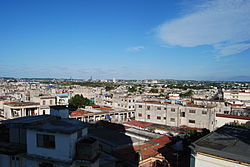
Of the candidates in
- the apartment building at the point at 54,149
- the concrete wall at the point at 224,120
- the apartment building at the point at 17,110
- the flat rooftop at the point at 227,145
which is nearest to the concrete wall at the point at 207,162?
the flat rooftop at the point at 227,145

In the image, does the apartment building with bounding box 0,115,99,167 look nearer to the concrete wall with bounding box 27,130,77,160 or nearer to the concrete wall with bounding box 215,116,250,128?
the concrete wall with bounding box 27,130,77,160

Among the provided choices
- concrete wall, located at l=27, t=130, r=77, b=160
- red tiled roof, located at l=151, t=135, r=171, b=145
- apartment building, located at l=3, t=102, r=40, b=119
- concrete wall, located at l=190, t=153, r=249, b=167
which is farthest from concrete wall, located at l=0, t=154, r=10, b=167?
apartment building, located at l=3, t=102, r=40, b=119

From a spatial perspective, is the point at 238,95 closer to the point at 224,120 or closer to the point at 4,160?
the point at 224,120

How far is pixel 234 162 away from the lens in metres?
9.52

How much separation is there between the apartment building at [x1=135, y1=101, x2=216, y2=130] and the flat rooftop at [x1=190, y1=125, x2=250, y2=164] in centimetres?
1781

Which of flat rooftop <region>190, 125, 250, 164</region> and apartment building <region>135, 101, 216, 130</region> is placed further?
apartment building <region>135, 101, 216, 130</region>

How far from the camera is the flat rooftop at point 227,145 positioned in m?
9.57

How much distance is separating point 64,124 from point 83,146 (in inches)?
80.2

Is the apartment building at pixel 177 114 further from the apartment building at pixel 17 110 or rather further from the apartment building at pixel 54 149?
the apartment building at pixel 54 149

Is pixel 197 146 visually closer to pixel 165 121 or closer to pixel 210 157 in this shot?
pixel 210 157

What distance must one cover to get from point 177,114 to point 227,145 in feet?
73.8

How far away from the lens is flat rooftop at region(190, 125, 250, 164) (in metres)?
9.57

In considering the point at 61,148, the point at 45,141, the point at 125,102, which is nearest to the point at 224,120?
the point at 125,102

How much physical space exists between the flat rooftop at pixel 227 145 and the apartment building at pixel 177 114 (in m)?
17.8
